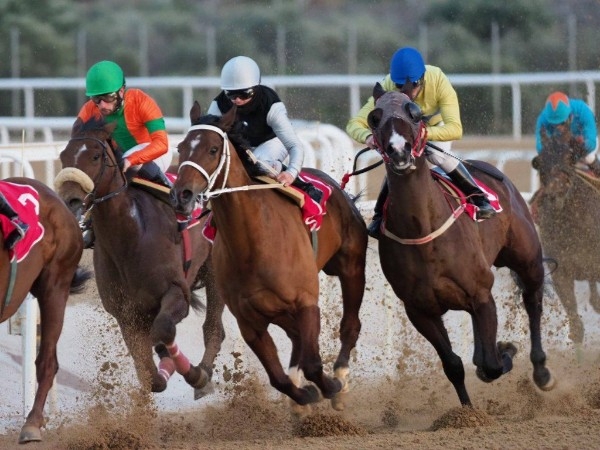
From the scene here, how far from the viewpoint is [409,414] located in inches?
293

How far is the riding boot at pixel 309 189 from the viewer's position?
669 centimetres

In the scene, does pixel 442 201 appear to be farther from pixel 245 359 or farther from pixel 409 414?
pixel 245 359

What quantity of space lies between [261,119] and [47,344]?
1.61 m

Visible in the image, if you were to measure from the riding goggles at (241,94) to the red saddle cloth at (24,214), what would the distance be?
1.10m

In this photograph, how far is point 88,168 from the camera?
21.8 ft

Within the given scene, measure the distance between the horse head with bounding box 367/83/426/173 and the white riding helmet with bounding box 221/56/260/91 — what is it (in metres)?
0.65

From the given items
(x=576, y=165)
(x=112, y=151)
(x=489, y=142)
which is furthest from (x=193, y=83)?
(x=112, y=151)

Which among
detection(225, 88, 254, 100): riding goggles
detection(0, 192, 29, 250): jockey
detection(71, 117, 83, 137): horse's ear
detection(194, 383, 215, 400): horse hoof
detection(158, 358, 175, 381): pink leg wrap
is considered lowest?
detection(194, 383, 215, 400): horse hoof

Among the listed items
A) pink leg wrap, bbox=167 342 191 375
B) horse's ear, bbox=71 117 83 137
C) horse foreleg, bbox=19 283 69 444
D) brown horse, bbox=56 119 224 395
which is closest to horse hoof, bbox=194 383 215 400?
brown horse, bbox=56 119 224 395

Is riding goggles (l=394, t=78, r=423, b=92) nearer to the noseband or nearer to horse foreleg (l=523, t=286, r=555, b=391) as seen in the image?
the noseband

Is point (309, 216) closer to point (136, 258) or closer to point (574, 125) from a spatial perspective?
point (136, 258)

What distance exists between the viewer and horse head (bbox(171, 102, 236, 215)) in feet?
→ 18.4

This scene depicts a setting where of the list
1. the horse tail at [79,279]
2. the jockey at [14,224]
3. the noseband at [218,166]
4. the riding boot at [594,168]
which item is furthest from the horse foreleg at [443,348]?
the riding boot at [594,168]

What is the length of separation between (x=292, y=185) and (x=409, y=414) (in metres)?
1.69
